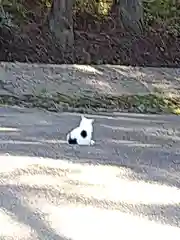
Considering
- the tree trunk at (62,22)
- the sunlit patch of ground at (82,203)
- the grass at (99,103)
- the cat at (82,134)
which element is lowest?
the grass at (99,103)

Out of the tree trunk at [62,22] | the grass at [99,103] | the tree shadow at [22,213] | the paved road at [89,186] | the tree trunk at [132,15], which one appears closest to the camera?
the tree shadow at [22,213]

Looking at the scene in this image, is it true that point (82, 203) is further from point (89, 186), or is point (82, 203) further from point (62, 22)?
point (62, 22)

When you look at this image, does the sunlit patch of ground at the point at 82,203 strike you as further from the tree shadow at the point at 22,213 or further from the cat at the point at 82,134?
the cat at the point at 82,134

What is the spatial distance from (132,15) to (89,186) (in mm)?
16442

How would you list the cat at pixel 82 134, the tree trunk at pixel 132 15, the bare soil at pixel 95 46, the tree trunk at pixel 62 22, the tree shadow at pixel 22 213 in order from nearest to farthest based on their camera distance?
the tree shadow at pixel 22 213 < the cat at pixel 82 134 < the bare soil at pixel 95 46 < the tree trunk at pixel 62 22 < the tree trunk at pixel 132 15

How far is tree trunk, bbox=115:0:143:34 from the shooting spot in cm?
2216

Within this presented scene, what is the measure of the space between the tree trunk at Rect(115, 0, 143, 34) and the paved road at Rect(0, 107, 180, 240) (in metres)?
11.8

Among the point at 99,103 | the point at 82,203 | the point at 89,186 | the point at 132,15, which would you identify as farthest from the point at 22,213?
the point at 132,15

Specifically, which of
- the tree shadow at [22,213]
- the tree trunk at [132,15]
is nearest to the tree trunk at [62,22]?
the tree trunk at [132,15]

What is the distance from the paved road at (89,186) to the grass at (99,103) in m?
4.65

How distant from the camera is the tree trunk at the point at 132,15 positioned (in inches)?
872

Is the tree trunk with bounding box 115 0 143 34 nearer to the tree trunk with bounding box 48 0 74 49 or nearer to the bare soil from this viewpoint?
the bare soil

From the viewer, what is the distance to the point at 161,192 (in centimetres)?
635

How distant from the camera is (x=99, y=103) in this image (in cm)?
1606
